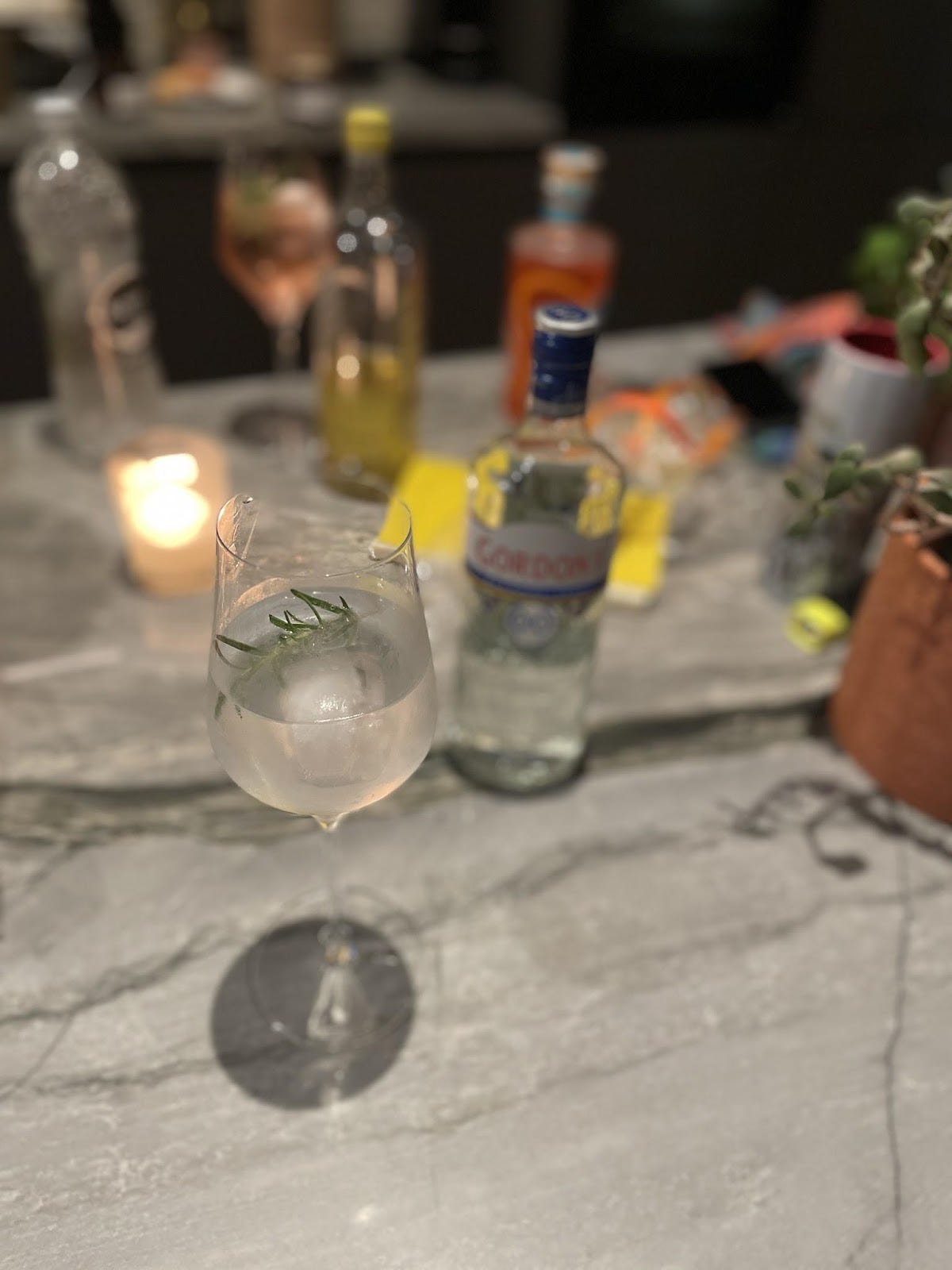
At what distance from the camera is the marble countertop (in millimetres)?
516

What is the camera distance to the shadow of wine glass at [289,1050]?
568mm

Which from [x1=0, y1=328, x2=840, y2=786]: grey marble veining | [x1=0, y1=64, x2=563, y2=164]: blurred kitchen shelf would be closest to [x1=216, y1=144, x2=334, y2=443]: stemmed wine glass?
[x1=0, y1=328, x2=840, y2=786]: grey marble veining

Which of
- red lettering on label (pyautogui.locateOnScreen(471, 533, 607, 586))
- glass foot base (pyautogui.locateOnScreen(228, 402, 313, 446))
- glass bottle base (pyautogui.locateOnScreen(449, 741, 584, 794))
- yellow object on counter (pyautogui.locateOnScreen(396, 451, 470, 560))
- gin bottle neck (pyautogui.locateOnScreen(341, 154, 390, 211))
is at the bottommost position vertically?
glass bottle base (pyautogui.locateOnScreen(449, 741, 584, 794))

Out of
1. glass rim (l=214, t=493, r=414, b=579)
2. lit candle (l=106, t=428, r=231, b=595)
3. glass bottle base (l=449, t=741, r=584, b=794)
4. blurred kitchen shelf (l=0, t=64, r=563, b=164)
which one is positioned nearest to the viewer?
glass rim (l=214, t=493, r=414, b=579)

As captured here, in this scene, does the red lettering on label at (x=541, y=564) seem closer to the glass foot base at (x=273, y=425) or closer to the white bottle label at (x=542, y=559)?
the white bottle label at (x=542, y=559)

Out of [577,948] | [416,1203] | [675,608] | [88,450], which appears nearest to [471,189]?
[88,450]

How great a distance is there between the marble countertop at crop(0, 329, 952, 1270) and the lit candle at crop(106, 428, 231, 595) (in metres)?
0.04

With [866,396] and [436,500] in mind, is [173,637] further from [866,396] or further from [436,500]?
[866,396]

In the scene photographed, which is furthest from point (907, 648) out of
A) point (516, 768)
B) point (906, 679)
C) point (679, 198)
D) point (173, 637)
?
point (679, 198)

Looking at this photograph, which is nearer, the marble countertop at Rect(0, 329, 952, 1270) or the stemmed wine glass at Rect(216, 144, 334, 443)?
the marble countertop at Rect(0, 329, 952, 1270)

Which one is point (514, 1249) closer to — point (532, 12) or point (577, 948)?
point (577, 948)

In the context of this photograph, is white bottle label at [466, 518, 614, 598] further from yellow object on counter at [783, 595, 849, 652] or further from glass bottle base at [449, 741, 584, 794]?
yellow object on counter at [783, 595, 849, 652]

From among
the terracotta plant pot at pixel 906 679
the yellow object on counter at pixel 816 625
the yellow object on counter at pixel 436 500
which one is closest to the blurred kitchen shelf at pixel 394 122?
the yellow object on counter at pixel 436 500

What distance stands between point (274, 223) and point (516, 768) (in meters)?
0.67
